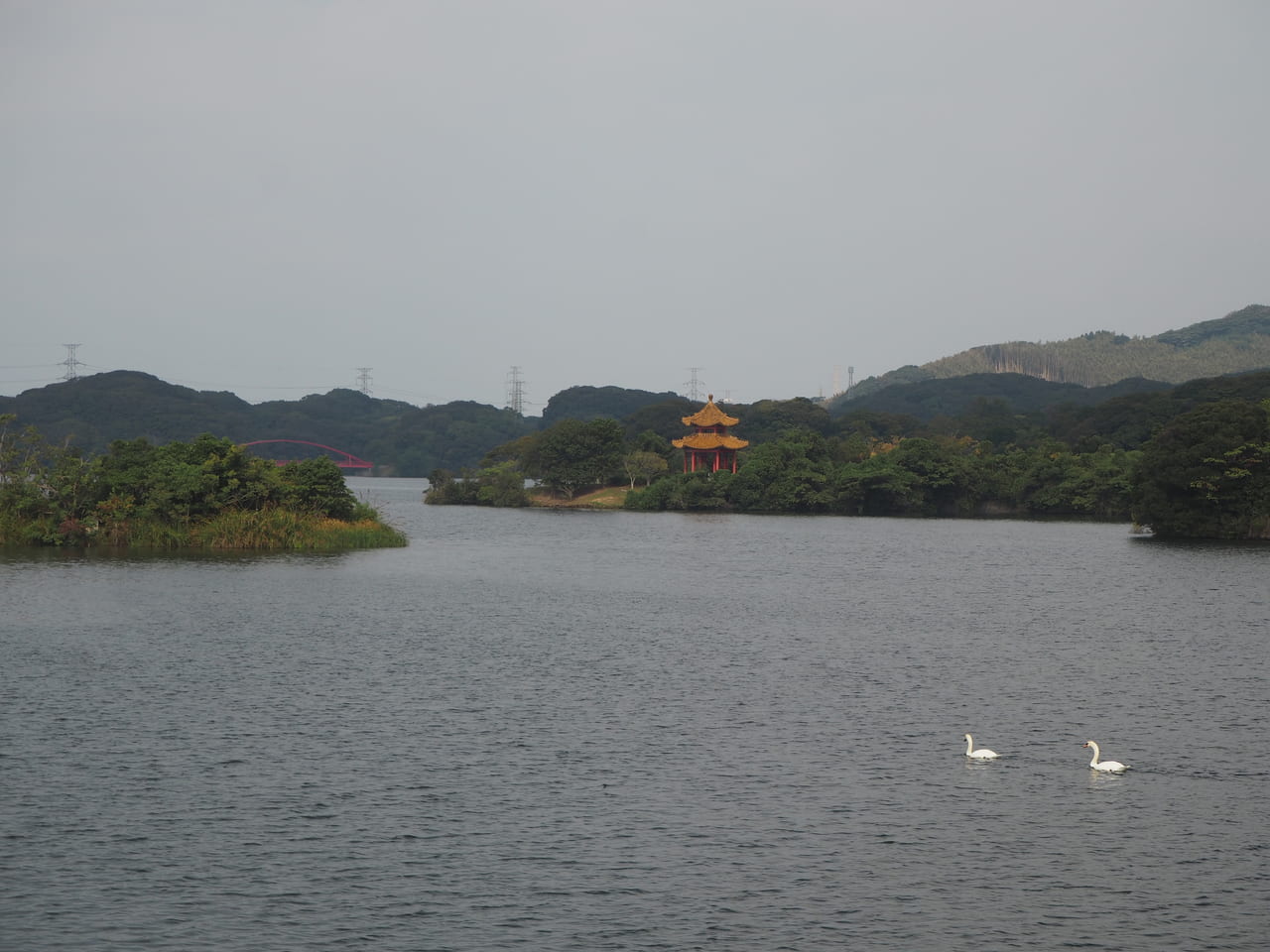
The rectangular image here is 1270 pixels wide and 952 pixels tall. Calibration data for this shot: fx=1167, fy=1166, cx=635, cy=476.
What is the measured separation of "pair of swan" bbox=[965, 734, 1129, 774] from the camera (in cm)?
1592

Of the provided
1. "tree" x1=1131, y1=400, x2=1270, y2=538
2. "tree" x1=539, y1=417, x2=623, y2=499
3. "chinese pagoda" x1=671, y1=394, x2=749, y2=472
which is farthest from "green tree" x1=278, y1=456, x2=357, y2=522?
"chinese pagoda" x1=671, y1=394, x2=749, y2=472

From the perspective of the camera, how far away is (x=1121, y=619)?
3128 centimetres

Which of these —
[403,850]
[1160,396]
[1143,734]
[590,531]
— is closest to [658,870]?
[403,850]

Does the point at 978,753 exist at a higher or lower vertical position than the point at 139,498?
lower

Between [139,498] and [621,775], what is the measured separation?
35.1 metres

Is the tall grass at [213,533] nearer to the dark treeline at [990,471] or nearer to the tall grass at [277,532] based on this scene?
the tall grass at [277,532]

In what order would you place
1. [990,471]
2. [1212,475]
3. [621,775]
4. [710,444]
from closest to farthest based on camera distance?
[621,775], [1212,475], [990,471], [710,444]

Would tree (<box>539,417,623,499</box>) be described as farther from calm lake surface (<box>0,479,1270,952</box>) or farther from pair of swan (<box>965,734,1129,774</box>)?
pair of swan (<box>965,734,1129,774</box>)

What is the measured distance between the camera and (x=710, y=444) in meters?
102

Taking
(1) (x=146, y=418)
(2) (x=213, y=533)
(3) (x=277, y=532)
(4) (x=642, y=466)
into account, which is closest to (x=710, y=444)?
(4) (x=642, y=466)

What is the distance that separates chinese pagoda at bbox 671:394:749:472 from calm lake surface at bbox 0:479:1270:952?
6963cm

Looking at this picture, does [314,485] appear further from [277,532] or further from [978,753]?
[978,753]

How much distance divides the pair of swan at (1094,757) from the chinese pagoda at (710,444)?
85.4 m

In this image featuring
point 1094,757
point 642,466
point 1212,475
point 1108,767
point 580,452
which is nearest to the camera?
point 1108,767
